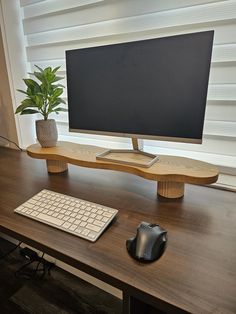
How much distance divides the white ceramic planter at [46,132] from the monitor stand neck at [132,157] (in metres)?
0.28

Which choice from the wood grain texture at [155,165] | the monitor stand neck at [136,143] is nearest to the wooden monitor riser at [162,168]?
the wood grain texture at [155,165]

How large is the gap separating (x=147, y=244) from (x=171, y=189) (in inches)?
12.2

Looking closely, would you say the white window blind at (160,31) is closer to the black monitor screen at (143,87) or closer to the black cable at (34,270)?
the black monitor screen at (143,87)

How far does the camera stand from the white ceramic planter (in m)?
1.05

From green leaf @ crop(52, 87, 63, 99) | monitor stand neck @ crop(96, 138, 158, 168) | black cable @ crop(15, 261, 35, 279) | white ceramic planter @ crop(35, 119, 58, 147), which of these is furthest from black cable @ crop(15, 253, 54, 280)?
green leaf @ crop(52, 87, 63, 99)

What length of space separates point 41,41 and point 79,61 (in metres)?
0.60

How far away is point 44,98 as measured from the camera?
102cm

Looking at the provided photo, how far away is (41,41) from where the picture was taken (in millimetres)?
1348

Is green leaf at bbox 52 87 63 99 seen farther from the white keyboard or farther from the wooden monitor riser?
the white keyboard

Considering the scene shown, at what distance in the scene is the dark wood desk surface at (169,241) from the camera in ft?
1.57

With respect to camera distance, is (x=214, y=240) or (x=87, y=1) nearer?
(x=214, y=240)

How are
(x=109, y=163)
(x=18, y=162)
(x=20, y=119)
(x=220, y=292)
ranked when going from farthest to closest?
(x=20, y=119)
(x=18, y=162)
(x=109, y=163)
(x=220, y=292)

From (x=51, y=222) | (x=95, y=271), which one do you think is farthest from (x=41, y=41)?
(x=95, y=271)

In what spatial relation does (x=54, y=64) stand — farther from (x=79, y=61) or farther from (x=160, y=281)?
(x=160, y=281)
